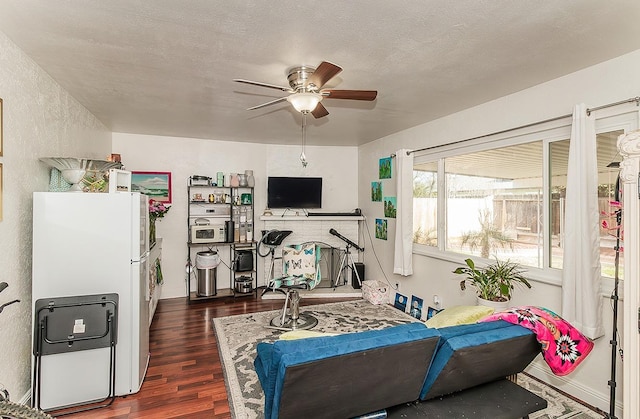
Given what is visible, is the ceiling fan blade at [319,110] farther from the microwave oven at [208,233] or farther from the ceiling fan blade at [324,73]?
the microwave oven at [208,233]

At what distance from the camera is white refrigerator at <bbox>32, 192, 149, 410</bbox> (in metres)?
2.35

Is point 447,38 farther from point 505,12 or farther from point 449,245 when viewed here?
point 449,245

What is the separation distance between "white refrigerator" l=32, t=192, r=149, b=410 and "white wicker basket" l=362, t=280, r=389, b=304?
310 cm

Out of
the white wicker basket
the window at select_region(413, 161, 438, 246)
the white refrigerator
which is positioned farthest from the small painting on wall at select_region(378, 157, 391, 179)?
the white refrigerator

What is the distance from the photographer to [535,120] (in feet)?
9.23

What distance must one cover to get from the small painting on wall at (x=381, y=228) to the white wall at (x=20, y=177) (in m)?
3.89

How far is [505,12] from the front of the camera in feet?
5.64

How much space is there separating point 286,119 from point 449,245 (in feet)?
8.13

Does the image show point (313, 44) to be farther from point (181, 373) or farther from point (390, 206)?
point (390, 206)

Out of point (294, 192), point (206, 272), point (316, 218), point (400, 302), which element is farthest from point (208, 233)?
point (400, 302)

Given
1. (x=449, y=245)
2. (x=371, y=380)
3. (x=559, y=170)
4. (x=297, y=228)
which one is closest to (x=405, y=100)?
(x=559, y=170)

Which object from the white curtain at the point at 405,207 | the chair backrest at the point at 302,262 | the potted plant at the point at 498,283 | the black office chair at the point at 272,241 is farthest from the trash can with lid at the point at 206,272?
the potted plant at the point at 498,283

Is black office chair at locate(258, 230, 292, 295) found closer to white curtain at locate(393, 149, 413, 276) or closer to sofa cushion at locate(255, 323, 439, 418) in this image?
white curtain at locate(393, 149, 413, 276)

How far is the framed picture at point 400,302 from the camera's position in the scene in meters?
4.56
